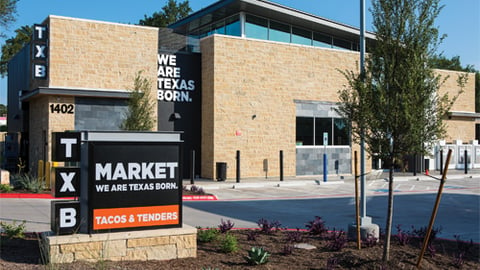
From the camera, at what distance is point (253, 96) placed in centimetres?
2561

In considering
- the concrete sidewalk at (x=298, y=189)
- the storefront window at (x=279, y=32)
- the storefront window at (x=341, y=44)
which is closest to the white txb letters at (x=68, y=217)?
the concrete sidewalk at (x=298, y=189)

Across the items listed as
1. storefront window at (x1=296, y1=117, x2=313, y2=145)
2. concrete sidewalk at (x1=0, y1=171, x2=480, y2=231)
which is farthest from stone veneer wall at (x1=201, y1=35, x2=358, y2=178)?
concrete sidewalk at (x1=0, y1=171, x2=480, y2=231)

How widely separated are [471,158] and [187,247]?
33.3 meters

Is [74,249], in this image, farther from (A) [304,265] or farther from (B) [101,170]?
(A) [304,265]

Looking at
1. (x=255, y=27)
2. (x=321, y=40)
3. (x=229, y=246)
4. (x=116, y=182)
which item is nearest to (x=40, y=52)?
(x=255, y=27)

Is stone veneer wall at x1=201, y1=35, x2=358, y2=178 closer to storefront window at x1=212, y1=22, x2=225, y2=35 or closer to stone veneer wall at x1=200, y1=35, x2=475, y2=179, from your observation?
stone veneer wall at x1=200, y1=35, x2=475, y2=179

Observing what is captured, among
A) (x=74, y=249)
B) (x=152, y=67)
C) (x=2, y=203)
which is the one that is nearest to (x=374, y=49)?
(x=74, y=249)

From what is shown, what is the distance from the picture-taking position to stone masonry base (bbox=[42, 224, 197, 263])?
681 centimetres

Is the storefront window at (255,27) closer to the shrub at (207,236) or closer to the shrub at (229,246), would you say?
the shrub at (207,236)

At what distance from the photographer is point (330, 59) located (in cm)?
2848

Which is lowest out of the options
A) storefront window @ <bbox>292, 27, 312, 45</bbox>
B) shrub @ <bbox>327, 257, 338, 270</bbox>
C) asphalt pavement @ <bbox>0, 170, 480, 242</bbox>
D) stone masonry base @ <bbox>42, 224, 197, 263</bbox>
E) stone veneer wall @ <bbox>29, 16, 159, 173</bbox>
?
asphalt pavement @ <bbox>0, 170, 480, 242</bbox>

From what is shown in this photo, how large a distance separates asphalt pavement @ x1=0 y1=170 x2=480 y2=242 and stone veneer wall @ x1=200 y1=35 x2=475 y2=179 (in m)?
1.39

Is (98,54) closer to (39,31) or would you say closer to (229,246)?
(39,31)

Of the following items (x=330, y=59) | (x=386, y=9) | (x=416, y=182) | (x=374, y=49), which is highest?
(x=330, y=59)
